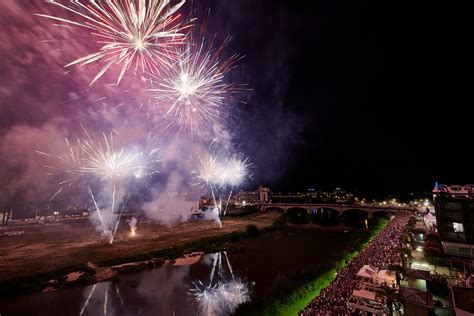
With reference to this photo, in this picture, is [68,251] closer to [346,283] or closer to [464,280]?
[346,283]

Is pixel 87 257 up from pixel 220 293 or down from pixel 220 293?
up

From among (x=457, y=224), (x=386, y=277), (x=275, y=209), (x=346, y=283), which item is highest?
(x=457, y=224)

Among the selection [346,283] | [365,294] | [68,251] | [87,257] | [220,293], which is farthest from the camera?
[68,251]

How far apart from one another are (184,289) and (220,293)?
4.62 meters

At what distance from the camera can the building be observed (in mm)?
24188

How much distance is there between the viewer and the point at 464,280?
1800 centimetres

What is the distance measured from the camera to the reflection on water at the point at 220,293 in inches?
909

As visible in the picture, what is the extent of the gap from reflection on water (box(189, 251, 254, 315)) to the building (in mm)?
22275

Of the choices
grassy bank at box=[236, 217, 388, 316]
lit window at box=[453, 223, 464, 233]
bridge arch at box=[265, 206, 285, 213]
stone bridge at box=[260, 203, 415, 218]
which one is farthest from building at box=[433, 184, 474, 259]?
bridge arch at box=[265, 206, 285, 213]

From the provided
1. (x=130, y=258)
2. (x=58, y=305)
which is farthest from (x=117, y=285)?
(x=130, y=258)

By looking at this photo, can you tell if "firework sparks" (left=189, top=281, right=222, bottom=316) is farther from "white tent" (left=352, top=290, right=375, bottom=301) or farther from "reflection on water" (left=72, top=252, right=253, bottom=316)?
"white tent" (left=352, top=290, right=375, bottom=301)

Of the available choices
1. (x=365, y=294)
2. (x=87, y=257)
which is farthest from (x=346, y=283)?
(x=87, y=257)

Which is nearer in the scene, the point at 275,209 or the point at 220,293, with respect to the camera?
the point at 220,293

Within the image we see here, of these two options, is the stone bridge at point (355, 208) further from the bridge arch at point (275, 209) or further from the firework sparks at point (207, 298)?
the firework sparks at point (207, 298)
